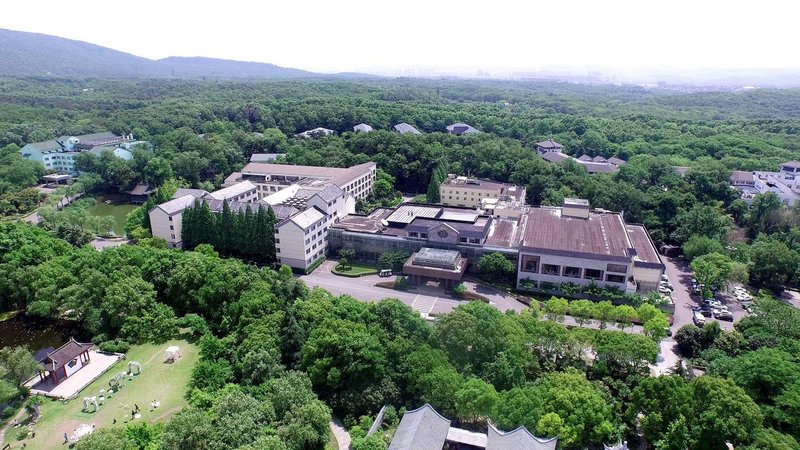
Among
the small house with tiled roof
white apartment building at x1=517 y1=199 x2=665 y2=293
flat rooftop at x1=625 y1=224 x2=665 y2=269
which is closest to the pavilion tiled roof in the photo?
white apartment building at x1=517 y1=199 x2=665 y2=293

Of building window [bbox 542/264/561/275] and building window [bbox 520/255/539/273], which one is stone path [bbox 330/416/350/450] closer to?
building window [bbox 520/255/539/273]

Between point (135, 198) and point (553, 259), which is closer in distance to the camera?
point (553, 259)

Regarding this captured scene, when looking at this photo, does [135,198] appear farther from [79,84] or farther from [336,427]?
[79,84]

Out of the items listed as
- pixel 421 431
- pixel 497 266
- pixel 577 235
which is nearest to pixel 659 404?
pixel 421 431

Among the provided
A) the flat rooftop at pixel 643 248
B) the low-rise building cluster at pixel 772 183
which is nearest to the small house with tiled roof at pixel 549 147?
the low-rise building cluster at pixel 772 183

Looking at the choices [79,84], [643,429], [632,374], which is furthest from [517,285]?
[79,84]

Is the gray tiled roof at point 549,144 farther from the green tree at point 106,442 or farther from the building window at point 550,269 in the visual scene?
the green tree at point 106,442
